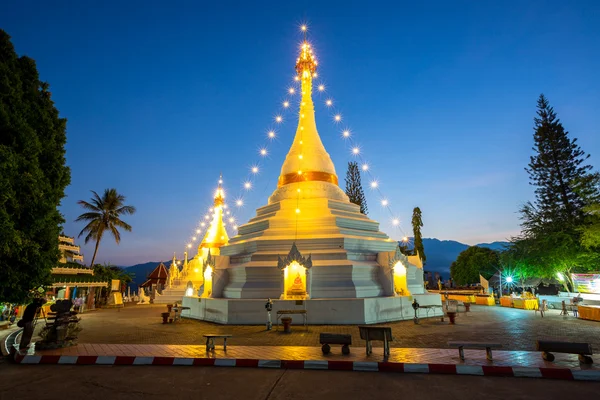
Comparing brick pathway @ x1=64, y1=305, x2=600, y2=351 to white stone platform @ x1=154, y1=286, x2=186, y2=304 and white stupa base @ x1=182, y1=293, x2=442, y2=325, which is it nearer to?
white stupa base @ x1=182, y1=293, x2=442, y2=325

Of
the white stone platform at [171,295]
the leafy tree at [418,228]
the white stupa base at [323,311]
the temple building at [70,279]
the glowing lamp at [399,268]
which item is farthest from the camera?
the leafy tree at [418,228]

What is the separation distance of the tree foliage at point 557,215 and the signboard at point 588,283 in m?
4.55

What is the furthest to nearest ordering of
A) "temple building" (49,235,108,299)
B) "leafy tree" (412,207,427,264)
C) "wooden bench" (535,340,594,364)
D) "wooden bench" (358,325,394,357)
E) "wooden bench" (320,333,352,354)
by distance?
1. "leafy tree" (412,207,427,264)
2. "temple building" (49,235,108,299)
3. "wooden bench" (320,333,352,354)
4. "wooden bench" (358,325,394,357)
5. "wooden bench" (535,340,594,364)

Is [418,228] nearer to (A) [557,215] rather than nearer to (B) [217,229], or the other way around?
(A) [557,215]

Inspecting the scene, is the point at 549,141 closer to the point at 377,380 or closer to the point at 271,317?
the point at 271,317

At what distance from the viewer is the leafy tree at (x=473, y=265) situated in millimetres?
51750

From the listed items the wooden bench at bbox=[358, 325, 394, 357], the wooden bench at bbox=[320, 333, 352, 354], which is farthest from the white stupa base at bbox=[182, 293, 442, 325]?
the wooden bench at bbox=[358, 325, 394, 357]

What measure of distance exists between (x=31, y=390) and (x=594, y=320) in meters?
20.3

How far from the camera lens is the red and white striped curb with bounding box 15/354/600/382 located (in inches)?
247

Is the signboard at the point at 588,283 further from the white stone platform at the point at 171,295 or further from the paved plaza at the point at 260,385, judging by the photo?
the white stone platform at the point at 171,295

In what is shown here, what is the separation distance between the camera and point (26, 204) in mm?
8430

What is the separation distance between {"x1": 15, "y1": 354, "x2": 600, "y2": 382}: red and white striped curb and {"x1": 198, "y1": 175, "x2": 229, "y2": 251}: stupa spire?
24.0 meters

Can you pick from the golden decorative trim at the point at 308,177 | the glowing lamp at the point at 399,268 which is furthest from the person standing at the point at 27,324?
the golden decorative trim at the point at 308,177

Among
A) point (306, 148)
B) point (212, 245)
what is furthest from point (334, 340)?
point (212, 245)
